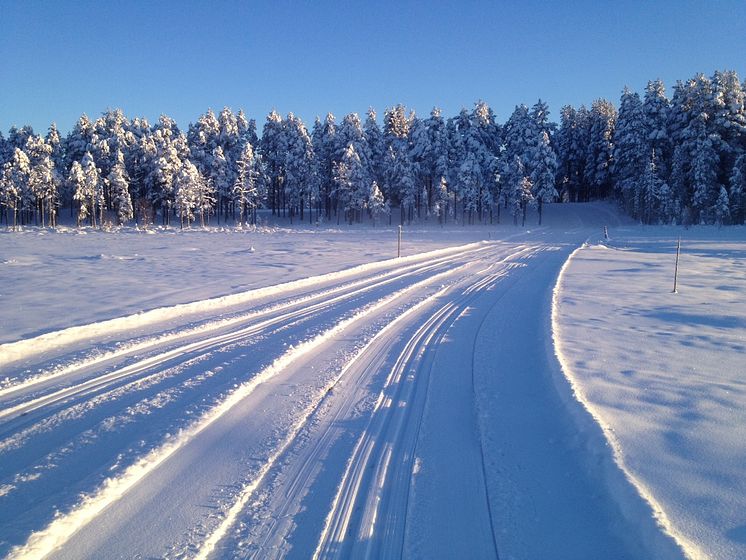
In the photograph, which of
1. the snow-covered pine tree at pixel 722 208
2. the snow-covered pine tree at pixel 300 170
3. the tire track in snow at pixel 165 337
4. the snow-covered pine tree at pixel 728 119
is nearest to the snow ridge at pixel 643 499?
the tire track in snow at pixel 165 337

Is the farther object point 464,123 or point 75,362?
point 464,123

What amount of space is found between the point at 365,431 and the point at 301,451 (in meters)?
0.74

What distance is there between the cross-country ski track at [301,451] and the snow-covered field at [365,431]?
0.07ft

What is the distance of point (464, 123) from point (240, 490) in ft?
195

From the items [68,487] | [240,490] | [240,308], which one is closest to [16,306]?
[240,308]

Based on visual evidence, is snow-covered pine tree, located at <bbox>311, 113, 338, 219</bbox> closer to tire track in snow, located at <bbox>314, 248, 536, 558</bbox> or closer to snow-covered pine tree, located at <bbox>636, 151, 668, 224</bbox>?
snow-covered pine tree, located at <bbox>636, 151, 668, 224</bbox>

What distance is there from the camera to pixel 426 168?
56.5 metres

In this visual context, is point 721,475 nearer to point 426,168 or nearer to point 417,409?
point 417,409

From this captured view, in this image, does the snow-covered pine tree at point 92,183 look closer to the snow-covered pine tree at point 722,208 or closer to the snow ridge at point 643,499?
the snow ridge at point 643,499

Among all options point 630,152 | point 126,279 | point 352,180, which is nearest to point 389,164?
point 352,180

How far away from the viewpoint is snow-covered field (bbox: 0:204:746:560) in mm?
3111

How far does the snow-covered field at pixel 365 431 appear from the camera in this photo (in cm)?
311

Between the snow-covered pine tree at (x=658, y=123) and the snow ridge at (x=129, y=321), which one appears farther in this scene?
the snow-covered pine tree at (x=658, y=123)

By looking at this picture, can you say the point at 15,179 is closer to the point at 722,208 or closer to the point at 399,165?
the point at 399,165
